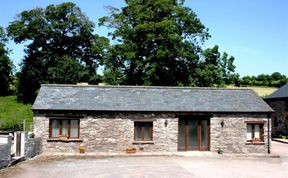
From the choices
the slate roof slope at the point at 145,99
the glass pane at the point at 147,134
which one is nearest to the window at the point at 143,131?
the glass pane at the point at 147,134

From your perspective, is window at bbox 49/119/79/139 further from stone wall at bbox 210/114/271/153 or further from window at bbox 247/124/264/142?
window at bbox 247/124/264/142

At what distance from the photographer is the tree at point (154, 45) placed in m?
45.5

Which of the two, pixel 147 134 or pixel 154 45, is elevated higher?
pixel 154 45

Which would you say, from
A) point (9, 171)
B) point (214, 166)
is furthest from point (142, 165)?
point (9, 171)

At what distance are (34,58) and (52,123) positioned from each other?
3637 cm

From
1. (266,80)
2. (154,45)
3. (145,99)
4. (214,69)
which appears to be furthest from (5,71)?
(266,80)

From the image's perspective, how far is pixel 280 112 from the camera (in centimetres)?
4206

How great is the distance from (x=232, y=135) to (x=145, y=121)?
6.58m

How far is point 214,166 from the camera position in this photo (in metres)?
21.5

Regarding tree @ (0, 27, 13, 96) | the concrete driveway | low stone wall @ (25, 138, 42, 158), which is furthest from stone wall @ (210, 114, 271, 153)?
tree @ (0, 27, 13, 96)

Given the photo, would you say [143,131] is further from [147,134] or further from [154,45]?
[154,45]

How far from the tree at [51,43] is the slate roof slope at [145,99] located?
1125 inches

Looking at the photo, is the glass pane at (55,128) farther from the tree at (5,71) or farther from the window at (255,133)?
the tree at (5,71)

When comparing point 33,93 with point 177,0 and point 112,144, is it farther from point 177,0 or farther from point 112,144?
point 112,144
